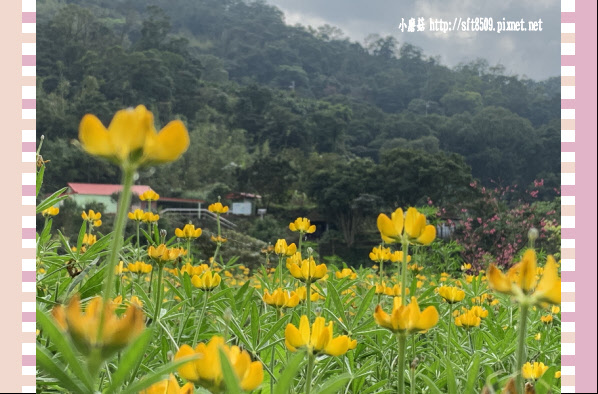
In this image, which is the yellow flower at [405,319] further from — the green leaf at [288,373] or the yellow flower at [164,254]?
the yellow flower at [164,254]

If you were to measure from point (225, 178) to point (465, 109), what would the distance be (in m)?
10.3

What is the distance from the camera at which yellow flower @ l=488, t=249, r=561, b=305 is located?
23 cm

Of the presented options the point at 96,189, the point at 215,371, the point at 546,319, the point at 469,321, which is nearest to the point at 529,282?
the point at 215,371

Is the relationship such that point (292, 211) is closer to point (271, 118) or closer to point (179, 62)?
point (271, 118)

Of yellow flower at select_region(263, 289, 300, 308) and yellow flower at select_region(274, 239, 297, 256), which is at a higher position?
yellow flower at select_region(274, 239, 297, 256)

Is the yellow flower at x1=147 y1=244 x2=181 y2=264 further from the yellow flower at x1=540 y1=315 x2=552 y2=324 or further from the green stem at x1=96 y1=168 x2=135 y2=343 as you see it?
the yellow flower at x1=540 y1=315 x2=552 y2=324

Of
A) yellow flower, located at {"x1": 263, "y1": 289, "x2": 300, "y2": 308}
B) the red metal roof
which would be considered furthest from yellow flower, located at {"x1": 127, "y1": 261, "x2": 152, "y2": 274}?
the red metal roof

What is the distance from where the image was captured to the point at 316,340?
0.93ft

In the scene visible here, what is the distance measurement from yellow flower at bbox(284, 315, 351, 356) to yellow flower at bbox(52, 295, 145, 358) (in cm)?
12

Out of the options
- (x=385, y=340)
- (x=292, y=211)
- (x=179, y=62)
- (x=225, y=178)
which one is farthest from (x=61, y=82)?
(x=385, y=340)

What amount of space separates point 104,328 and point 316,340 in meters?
0.14

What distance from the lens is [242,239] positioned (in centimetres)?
550

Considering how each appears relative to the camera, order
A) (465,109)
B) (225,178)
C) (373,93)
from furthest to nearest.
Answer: (373,93)
(465,109)
(225,178)

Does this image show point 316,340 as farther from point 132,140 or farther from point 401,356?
point 132,140
